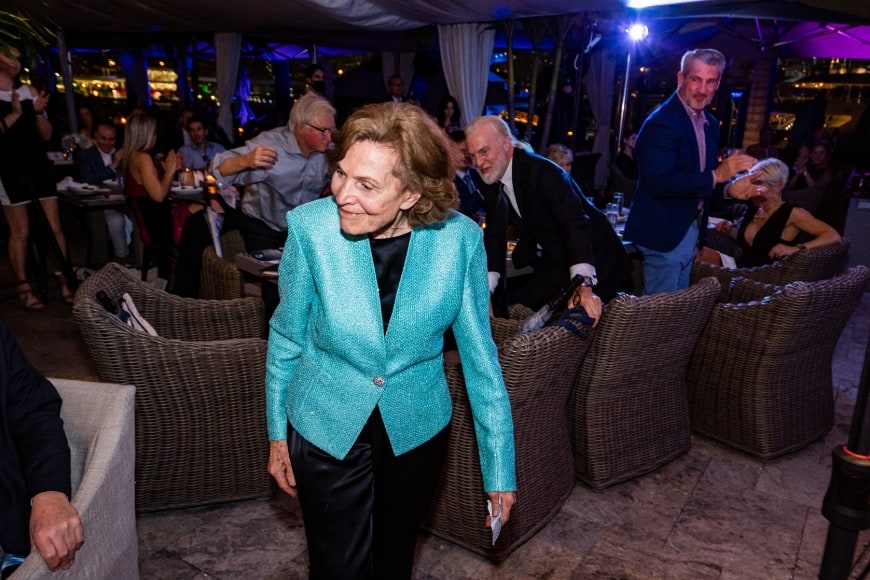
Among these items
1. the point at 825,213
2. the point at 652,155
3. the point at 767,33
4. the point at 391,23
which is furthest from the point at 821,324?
the point at 767,33

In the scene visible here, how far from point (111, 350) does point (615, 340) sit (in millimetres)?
1866

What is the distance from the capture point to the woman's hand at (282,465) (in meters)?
1.56

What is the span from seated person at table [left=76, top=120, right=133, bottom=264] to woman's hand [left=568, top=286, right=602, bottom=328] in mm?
5301

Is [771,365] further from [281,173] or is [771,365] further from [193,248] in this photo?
[193,248]

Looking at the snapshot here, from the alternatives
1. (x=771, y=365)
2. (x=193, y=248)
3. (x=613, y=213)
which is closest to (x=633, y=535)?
(x=771, y=365)

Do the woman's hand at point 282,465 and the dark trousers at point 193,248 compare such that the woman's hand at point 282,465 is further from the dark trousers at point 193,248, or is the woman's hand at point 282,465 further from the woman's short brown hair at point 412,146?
the dark trousers at point 193,248

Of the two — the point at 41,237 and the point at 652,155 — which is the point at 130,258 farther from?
the point at 652,155

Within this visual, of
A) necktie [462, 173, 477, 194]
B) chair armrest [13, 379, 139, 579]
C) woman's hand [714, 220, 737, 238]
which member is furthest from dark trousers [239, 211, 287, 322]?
woman's hand [714, 220, 737, 238]

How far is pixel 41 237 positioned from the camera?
5656mm

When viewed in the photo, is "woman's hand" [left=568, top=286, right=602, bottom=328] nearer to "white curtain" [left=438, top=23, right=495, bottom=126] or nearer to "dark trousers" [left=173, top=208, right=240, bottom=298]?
"dark trousers" [left=173, top=208, right=240, bottom=298]

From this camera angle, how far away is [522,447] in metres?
2.39

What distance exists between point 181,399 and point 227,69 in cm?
1108

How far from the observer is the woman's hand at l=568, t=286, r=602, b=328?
248cm

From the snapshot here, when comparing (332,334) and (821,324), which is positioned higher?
(332,334)
